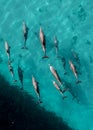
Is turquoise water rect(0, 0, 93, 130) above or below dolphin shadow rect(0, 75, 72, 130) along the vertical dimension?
above

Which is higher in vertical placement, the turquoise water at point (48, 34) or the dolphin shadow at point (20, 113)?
the turquoise water at point (48, 34)

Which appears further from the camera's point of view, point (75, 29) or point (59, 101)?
point (59, 101)

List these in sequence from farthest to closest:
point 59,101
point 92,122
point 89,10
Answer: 1. point 92,122
2. point 59,101
3. point 89,10

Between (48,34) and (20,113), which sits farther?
(48,34)

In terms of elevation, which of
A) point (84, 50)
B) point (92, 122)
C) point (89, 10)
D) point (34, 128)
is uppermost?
point (89, 10)

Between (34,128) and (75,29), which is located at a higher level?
(75,29)

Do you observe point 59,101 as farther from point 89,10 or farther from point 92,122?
point 89,10

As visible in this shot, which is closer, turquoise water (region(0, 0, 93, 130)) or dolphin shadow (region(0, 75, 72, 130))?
dolphin shadow (region(0, 75, 72, 130))

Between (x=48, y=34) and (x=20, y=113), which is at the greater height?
(x=48, y=34)

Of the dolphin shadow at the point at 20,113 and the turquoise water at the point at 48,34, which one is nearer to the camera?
the dolphin shadow at the point at 20,113

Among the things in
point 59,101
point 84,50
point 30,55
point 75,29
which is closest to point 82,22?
point 75,29

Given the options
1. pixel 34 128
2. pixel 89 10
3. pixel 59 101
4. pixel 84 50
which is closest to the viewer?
pixel 34 128
